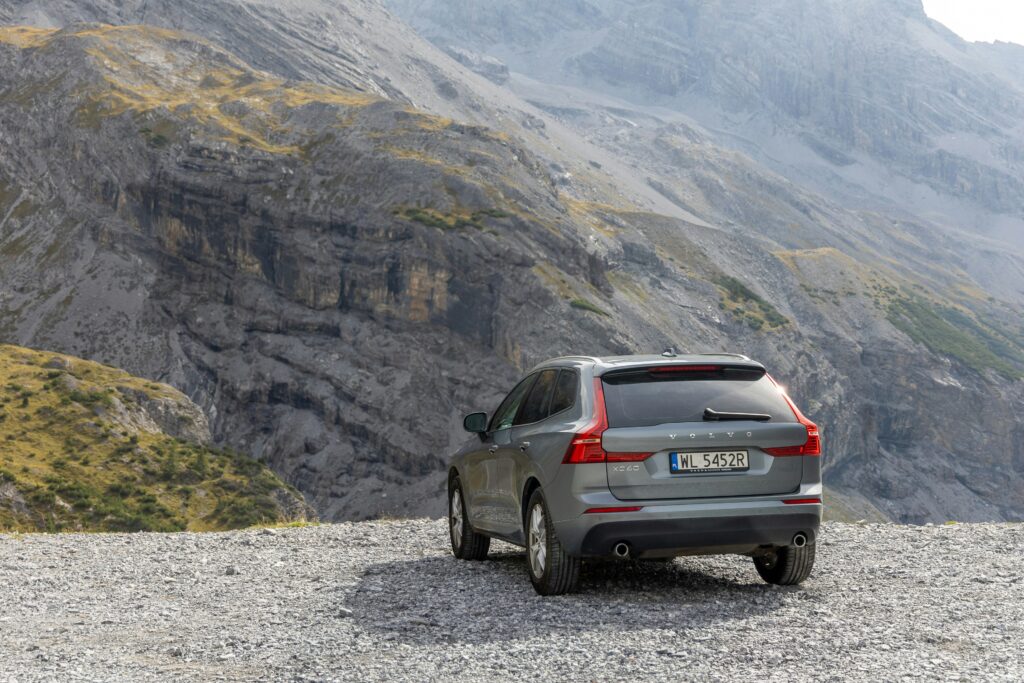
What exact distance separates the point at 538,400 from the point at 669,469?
1.95m

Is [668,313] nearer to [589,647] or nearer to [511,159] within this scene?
[511,159]

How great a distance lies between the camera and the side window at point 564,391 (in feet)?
30.2

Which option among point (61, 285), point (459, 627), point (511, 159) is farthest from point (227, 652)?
point (511, 159)

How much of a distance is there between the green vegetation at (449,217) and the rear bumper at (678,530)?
114m

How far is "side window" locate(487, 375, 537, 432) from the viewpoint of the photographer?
34.9ft

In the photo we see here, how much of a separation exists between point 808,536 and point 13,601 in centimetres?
737

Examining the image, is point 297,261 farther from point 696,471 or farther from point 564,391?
point 696,471

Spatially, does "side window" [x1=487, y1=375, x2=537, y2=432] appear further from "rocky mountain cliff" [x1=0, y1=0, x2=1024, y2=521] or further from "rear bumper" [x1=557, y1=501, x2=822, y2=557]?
"rocky mountain cliff" [x1=0, y1=0, x2=1024, y2=521]

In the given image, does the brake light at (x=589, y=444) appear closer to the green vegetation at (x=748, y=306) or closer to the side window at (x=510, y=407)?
the side window at (x=510, y=407)

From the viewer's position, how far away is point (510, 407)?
10898 millimetres

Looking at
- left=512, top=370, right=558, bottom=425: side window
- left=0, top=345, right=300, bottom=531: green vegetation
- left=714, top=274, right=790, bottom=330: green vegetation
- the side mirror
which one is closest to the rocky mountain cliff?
→ left=714, top=274, right=790, bottom=330: green vegetation

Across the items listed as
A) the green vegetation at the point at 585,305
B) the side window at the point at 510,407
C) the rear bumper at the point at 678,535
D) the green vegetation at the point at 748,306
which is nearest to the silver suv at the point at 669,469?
the rear bumper at the point at 678,535

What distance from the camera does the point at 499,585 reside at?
9.87 meters

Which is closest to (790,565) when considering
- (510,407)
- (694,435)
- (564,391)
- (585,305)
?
(694,435)
